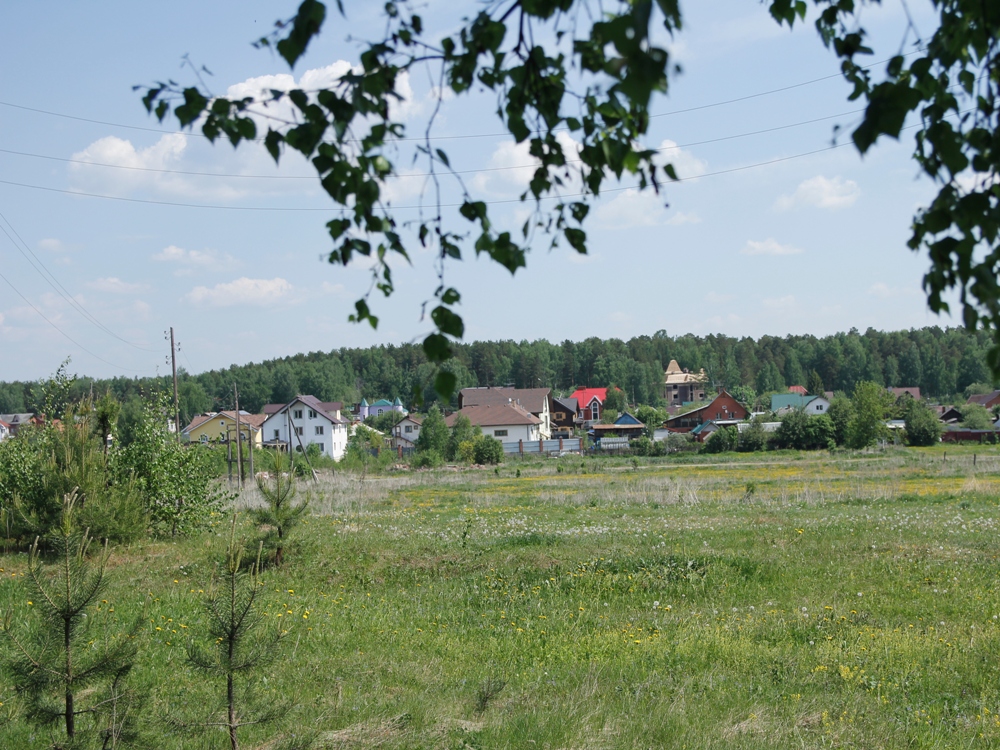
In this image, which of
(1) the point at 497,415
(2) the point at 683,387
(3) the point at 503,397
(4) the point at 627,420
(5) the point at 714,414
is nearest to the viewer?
(1) the point at 497,415

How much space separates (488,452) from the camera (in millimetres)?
58469

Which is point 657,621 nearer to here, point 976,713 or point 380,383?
point 976,713

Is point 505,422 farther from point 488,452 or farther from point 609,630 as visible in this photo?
point 609,630

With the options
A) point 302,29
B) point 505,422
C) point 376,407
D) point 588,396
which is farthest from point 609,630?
point 376,407

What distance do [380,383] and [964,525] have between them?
124774 millimetres

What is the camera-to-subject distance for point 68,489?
1450 cm

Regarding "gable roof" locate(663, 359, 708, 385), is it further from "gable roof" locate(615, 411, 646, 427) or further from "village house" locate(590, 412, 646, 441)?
"village house" locate(590, 412, 646, 441)

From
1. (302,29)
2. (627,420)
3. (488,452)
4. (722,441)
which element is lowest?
(722,441)

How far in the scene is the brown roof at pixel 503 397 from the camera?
80.8 meters

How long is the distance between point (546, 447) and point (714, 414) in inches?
1019

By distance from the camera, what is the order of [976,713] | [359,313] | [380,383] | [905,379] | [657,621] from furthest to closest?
[380,383], [905,379], [657,621], [976,713], [359,313]

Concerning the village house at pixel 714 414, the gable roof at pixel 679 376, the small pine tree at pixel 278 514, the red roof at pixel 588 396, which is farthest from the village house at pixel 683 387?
the small pine tree at pixel 278 514

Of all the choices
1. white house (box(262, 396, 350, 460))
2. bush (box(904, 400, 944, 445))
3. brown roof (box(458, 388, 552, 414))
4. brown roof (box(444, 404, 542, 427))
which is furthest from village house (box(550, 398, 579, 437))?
bush (box(904, 400, 944, 445))

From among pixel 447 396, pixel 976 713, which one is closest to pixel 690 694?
pixel 976 713
